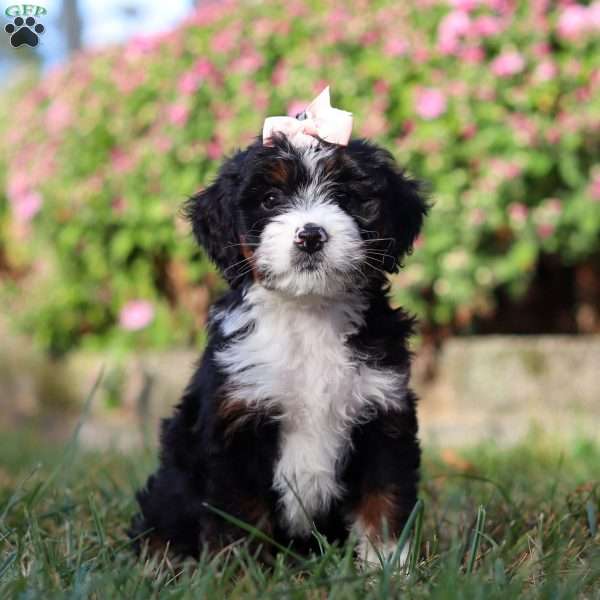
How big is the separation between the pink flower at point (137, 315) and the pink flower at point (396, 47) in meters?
2.98

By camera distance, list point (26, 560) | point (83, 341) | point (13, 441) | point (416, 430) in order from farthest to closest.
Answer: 1. point (83, 341)
2. point (13, 441)
3. point (416, 430)
4. point (26, 560)

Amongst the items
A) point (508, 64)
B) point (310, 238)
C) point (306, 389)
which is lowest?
point (306, 389)

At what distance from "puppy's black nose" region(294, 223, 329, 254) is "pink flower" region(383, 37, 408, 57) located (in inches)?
175

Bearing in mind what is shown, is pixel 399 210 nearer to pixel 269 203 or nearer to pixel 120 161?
pixel 269 203

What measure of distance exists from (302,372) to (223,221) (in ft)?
2.00

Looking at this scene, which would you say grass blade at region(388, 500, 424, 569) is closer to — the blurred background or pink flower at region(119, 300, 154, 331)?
the blurred background

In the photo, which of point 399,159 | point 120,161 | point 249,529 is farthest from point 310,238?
point 120,161

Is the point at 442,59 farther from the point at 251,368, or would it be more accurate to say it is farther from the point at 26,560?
the point at 26,560

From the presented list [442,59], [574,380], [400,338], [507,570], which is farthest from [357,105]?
[507,570]

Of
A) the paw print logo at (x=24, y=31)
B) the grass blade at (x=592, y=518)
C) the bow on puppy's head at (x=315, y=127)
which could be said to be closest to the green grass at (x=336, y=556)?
the grass blade at (x=592, y=518)

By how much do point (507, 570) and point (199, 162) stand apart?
17.5 feet

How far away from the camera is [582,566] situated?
9.25 ft

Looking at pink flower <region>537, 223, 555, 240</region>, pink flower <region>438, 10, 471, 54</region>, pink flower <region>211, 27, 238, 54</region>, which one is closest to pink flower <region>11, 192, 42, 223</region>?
pink flower <region>211, 27, 238, 54</region>

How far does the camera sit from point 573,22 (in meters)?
6.93
